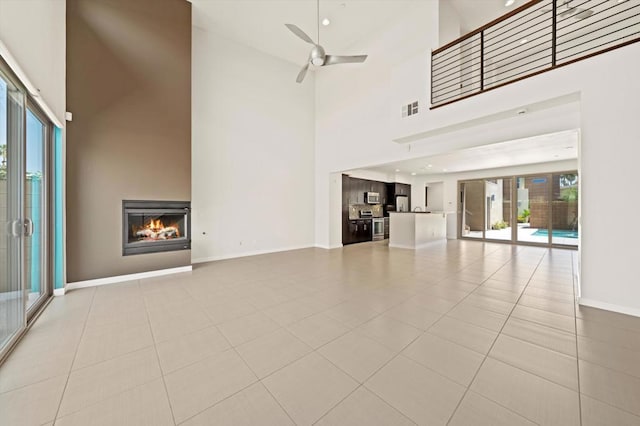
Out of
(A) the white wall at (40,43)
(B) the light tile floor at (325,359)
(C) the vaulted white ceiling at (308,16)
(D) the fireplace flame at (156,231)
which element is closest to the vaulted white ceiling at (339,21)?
(C) the vaulted white ceiling at (308,16)

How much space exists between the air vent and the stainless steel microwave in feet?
13.1

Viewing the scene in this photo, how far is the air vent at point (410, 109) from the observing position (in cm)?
485

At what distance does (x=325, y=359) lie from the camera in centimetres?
190

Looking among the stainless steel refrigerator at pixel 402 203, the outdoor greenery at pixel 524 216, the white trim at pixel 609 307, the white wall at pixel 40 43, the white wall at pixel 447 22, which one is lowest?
the white trim at pixel 609 307

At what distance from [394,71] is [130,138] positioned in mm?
5379

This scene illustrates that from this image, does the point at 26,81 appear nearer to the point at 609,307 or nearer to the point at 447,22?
the point at 609,307

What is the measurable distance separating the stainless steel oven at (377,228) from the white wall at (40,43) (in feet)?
26.8

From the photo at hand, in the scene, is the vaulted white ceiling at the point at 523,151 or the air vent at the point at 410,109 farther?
the air vent at the point at 410,109

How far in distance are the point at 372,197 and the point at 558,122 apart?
5667mm

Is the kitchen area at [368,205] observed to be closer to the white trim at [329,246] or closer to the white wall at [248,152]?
the white trim at [329,246]

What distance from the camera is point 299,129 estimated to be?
7.42 m

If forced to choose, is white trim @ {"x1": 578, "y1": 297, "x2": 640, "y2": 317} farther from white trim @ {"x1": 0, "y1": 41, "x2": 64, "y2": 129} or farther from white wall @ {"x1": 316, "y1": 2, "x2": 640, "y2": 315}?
white trim @ {"x1": 0, "y1": 41, "x2": 64, "y2": 129}

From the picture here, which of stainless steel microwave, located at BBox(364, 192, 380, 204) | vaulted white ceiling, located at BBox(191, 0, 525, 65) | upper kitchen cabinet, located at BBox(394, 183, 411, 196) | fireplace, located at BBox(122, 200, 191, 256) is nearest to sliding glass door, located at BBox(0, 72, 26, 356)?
fireplace, located at BBox(122, 200, 191, 256)

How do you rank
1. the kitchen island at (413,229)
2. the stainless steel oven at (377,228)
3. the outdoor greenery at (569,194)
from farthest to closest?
the stainless steel oven at (377,228)
the kitchen island at (413,229)
the outdoor greenery at (569,194)
